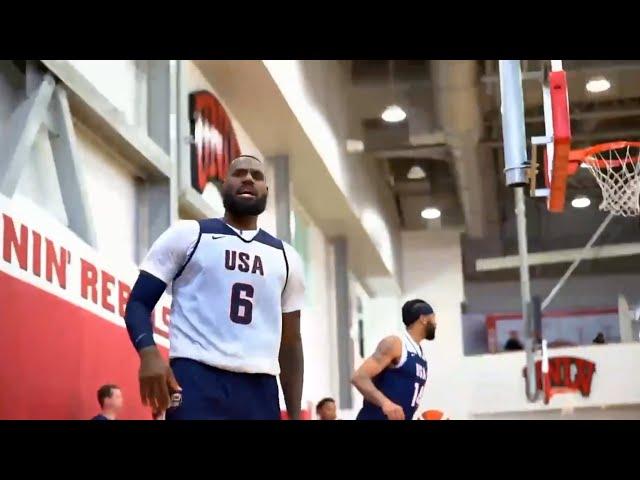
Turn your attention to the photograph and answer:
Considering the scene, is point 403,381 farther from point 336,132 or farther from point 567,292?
point 567,292

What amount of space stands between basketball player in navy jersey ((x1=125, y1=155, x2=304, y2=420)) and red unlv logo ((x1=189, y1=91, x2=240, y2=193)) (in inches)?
193

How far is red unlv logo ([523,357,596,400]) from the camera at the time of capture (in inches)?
672

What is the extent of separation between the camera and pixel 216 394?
128 inches

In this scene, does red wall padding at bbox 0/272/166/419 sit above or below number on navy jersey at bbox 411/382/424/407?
above

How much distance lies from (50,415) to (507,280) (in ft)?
61.0

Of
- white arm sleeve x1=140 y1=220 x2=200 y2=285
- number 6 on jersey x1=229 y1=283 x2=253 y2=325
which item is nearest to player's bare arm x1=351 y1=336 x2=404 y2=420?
number 6 on jersey x1=229 y1=283 x2=253 y2=325

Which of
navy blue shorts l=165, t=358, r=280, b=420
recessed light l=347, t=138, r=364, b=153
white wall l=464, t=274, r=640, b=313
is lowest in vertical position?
navy blue shorts l=165, t=358, r=280, b=420

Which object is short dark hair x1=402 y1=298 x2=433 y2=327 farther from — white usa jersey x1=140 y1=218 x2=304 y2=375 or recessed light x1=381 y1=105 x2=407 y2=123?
recessed light x1=381 y1=105 x2=407 y2=123

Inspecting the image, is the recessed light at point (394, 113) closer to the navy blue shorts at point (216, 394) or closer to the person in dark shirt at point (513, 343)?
the person in dark shirt at point (513, 343)

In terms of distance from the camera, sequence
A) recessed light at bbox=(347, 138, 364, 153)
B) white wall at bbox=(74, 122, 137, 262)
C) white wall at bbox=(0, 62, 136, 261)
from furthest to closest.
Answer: recessed light at bbox=(347, 138, 364, 153), white wall at bbox=(74, 122, 137, 262), white wall at bbox=(0, 62, 136, 261)

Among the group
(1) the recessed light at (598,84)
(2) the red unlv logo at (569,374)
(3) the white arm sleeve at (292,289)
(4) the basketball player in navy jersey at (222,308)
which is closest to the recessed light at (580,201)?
(2) the red unlv logo at (569,374)

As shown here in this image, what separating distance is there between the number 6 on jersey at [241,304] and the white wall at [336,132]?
5822 millimetres

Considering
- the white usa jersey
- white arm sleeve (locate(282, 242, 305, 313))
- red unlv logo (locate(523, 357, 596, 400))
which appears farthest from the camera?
red unlv logo (locate(523, 357, 596, 400))
